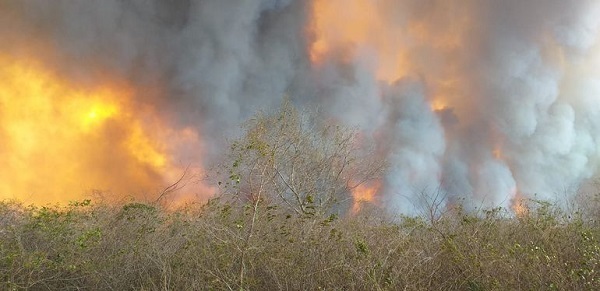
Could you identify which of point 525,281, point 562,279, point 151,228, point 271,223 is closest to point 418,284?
point 525,281

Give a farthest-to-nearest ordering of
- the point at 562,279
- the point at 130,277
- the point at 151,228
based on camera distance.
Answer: the point at 151,228 → the point at 130,277 → the point at 562,279

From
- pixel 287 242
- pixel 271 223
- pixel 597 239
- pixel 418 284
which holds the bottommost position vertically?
pixel 418 284

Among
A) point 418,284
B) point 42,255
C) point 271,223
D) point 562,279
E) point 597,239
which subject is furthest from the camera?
point 271,223

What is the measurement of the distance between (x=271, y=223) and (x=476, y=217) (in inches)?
231

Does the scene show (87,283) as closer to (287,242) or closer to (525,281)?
(287,242)

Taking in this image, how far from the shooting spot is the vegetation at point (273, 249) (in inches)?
329

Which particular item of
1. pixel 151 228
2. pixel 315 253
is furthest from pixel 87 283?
pixel 315 253

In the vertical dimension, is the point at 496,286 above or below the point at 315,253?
below

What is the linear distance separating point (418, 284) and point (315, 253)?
2.42 m

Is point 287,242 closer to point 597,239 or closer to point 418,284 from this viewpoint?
point 418,284

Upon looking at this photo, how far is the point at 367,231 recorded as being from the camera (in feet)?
36.0

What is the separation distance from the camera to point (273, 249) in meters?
10.1

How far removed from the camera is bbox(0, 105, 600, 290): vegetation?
8.36 metres

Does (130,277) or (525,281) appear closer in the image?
(525,281)
